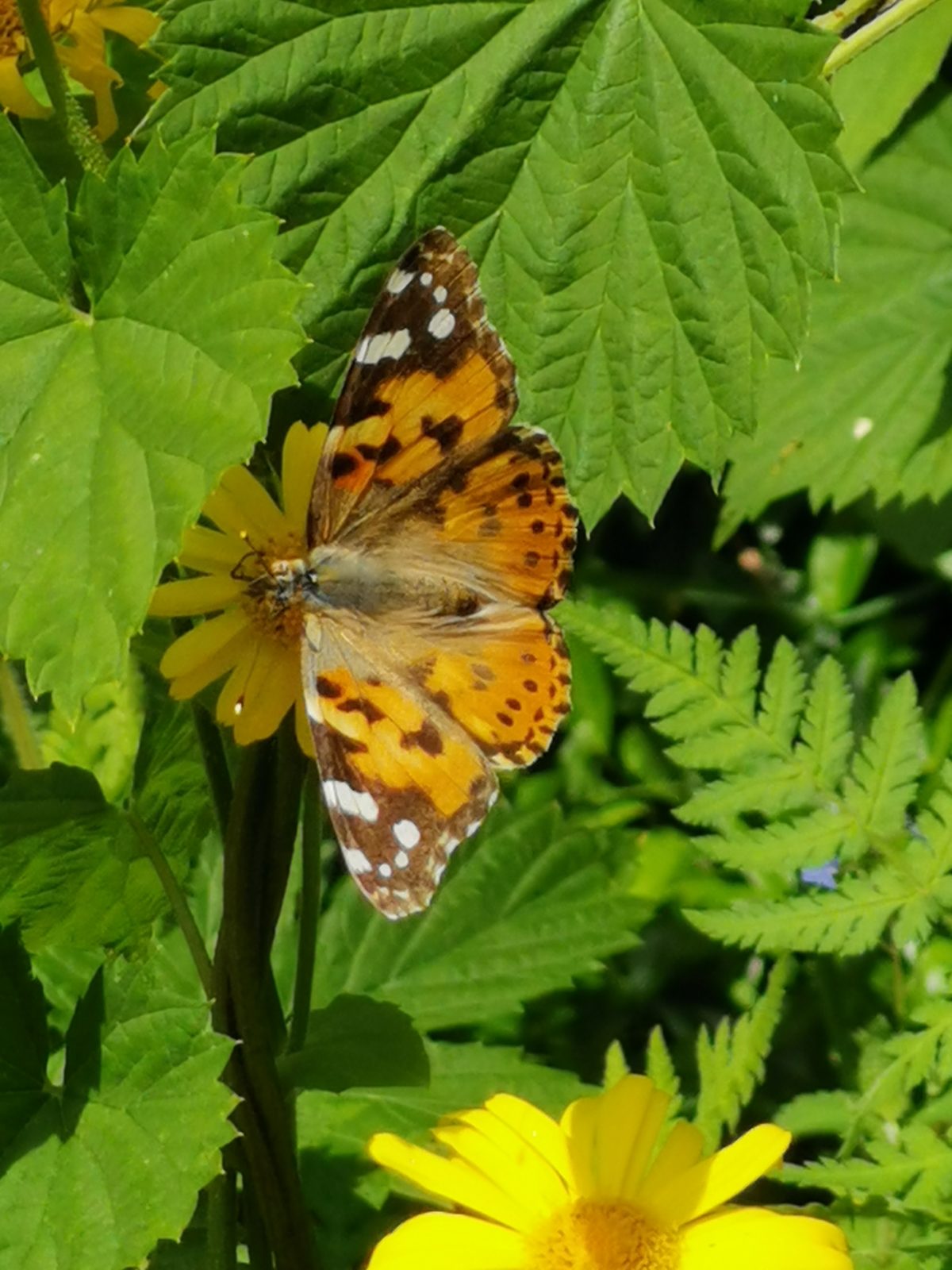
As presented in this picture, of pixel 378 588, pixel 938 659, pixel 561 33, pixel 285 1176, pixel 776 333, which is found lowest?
pixel 938 659

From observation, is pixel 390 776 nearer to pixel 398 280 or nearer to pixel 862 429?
pixel 398 280

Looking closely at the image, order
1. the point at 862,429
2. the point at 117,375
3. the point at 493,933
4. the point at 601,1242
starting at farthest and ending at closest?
the point at 862,429
the point at 493,933
the point at 601,1242
the point at 117,375

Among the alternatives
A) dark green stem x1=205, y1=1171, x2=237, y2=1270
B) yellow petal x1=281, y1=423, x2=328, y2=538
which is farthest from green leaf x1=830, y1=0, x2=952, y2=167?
dark green stem x1=205, y1=1171, x2=237, y2=1270

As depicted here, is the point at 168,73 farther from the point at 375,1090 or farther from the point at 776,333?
the point at 375,1090

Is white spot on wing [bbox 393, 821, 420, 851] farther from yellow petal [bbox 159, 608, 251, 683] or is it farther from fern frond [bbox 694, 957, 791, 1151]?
fern frond [bbox 694, 957, 791, 1151]

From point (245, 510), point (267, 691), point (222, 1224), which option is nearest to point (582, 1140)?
point (222, 1224)

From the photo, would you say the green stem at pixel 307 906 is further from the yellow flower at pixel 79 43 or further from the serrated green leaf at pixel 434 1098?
the yellow flower at pixel 79 43

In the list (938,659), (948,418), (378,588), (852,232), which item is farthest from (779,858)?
(938,659)
